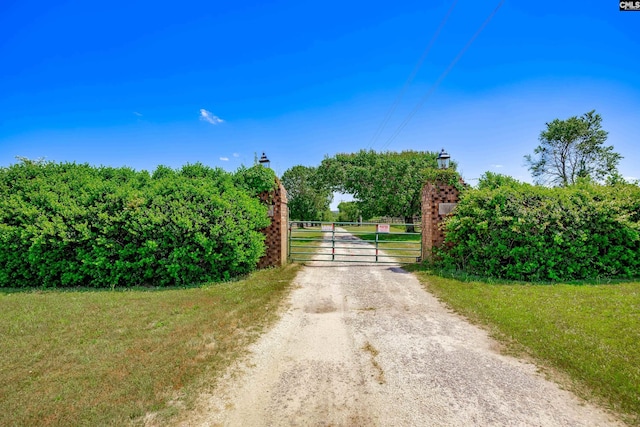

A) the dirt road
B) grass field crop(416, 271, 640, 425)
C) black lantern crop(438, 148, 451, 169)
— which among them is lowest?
the dirt road

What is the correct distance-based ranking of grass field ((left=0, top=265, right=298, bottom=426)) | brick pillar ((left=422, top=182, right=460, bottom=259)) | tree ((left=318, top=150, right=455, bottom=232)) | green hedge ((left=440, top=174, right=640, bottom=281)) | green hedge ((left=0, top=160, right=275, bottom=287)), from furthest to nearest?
1. tree ((left=318, top=150, right=455, bottom=232))
2. brick pillar ((left=422, top=182, right=460, bottom=259))
3. green hedge ((left=440, top=174, right=640, bottom=281))
4. green hedge ((left=0, top=160, right=275, bottom=287))
5. grass field ((left=0, top=265, right=298, bottom=426))

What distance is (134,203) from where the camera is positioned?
7.64 metres

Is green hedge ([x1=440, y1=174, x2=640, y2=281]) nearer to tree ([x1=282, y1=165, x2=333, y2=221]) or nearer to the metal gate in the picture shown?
the metal gate

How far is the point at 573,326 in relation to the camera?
4.51 meters

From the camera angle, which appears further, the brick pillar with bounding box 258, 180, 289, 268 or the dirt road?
the brick pillar with bounding box 258, 180, 289, 268

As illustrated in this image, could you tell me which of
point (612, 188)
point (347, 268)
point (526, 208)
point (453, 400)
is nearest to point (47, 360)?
point (453, 400)

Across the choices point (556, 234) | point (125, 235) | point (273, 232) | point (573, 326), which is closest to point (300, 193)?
point (273, 232)

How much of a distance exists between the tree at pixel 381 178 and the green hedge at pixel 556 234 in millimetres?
13167

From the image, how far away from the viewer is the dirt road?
2.62 meters

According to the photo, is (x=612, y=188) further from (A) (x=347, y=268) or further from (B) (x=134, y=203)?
(B) (x=134, y=203)

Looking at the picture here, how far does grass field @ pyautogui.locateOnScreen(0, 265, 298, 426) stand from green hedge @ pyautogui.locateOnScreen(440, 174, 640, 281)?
5.67 metres

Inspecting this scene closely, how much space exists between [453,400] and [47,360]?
4.58 metres

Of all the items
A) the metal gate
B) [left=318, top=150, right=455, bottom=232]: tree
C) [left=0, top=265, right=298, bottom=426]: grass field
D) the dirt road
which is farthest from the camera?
[left=318, top=150, right=455, bottom=232]: tree

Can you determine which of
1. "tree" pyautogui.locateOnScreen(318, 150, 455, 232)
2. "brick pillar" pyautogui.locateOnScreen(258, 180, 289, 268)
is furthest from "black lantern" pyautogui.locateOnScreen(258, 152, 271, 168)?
"tree" pyautogui.locateOnScreen(318, 150, 455, 232)
